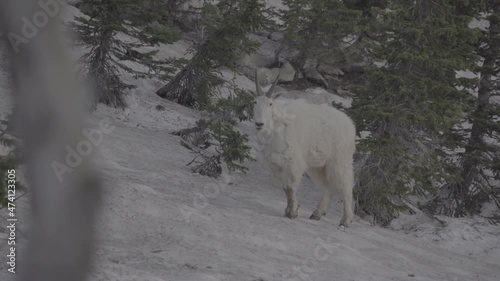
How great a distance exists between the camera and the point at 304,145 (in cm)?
856

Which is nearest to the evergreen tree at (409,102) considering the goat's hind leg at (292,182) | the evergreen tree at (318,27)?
the goat's hind leg at (292,182)

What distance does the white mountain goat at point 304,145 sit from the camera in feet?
27.2

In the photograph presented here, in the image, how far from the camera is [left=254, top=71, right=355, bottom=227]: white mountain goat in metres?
8.28

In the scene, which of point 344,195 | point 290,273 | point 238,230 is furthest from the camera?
point 344,195

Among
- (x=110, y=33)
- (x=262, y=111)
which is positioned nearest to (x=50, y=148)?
(x=262, y=111)

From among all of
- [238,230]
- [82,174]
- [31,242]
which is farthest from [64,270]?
[238,230]

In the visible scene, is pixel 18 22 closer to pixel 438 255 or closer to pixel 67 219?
pixel 67 219

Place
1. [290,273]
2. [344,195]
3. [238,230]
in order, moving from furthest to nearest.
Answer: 1. [344,195]
2. [238,230]
3. [290,273]

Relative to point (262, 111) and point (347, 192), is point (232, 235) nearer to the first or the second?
point (262, 111)

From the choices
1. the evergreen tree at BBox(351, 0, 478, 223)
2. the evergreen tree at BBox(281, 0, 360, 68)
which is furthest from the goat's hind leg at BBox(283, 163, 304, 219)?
the evergreen tree at BBox(281, 0, 360, 68)

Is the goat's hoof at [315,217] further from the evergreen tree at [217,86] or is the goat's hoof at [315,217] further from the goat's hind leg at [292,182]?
the evergreen tree at [217,86]

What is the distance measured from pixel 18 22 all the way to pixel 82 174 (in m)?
0.47

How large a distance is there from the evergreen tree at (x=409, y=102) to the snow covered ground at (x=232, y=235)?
0.92 metres

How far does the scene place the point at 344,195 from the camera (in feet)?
29.8
